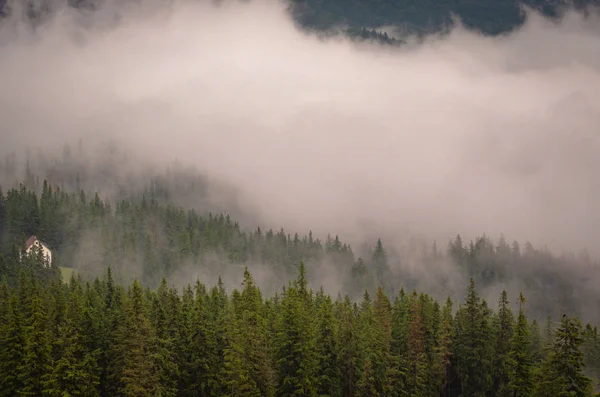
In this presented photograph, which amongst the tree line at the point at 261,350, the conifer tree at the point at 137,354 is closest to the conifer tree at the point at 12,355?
the tree line at the point at 261,350

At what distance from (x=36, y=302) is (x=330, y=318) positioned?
108 feet

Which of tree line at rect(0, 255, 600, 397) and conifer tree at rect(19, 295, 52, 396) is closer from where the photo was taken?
conifer tree at rect(19, 295, 52, 396)

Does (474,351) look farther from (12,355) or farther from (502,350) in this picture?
(12,355)

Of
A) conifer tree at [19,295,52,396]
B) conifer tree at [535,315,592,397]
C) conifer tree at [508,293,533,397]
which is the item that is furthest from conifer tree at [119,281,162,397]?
conifer tree at [508,293,533,397]

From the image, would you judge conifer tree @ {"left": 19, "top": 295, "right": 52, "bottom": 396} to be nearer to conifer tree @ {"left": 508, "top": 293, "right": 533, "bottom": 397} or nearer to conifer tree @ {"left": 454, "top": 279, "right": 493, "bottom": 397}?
conifer tree @ {"left": 508, "top": 293, "right": 533, "bottom": 397}

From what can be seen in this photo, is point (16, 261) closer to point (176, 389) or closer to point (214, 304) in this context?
point (214, 304)

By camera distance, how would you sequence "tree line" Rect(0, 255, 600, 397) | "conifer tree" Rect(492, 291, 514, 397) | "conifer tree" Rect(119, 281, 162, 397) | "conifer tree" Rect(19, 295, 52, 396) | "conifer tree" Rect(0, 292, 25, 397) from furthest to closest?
"conifer tree" Rect(492, 291, 514, 397) → "conifer tree" Rect(0, 292, 25, 397) → "tree line" Rect(0, 255, 600, 397) → "conifer tree" Rect(19, 295, 52, 396) → "conifer tree" Rect(119, 281, 162, 397)

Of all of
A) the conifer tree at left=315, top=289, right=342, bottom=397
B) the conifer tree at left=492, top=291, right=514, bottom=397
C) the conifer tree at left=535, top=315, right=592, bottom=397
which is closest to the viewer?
the conifer tree at left=535, top=315, right=592, bottom=397

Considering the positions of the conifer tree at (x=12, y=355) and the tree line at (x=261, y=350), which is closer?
the tree line at (x=261, y=350)

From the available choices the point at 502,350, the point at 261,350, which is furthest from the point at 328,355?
the point at 502,350

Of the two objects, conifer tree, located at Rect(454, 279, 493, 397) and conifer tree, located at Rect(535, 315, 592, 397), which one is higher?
→ conifer tree, located at Rect(454, 279, 493, 397)

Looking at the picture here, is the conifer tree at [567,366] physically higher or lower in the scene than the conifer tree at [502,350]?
lower

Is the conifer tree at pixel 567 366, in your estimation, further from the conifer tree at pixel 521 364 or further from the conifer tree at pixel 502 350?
the conifer tree at pixel 502 350

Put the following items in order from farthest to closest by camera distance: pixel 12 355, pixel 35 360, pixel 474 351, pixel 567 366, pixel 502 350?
pixel 502 350 → pixel 474 351 → pixel 12 355 → pixel 35 360 → pixel 567 366
